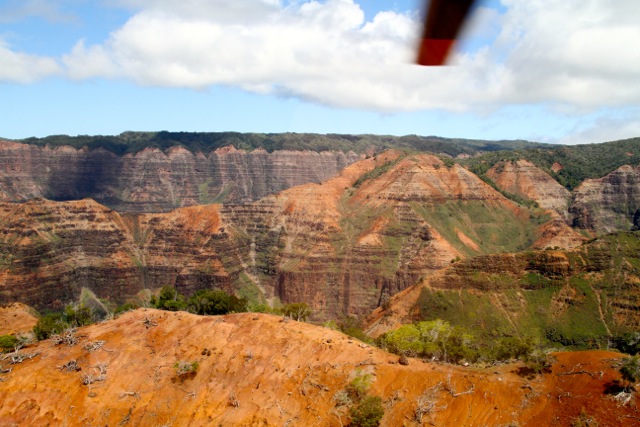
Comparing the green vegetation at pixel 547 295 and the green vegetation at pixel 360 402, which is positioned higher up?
the green vegetation at pixel 360 402

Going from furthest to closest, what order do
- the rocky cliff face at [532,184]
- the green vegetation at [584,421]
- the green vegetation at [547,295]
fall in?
1. the rocky cliff face at [532,184]
2. the green vegetation at [547,295]
3. the green vegetation at [584,421]

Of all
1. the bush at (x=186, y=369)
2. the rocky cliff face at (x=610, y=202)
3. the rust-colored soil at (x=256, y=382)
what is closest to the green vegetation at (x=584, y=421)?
the rust-colored soil at (x=256, y=382)

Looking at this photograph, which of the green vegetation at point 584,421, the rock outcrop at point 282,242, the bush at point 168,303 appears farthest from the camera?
the rock outcrop at point 282,242

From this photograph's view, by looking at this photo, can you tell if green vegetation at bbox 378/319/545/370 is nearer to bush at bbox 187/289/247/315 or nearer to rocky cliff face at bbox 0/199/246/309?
bush at bbox 187/289/247/315

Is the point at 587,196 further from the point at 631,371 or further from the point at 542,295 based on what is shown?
the point at 631,371

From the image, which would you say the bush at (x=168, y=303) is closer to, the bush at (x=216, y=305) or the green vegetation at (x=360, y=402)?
the bush at (x=216, y=305)

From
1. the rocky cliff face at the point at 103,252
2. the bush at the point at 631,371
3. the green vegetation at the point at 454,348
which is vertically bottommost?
the rocky cliff face at the point at 103,252
